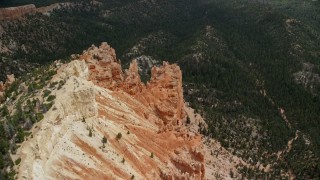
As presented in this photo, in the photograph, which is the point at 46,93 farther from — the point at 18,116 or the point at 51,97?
the point at 18,116

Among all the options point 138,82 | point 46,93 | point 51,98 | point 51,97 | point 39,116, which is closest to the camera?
point 39,116

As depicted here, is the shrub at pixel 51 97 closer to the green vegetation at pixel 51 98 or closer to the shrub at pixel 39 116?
the green vegetation at pixel 51 98

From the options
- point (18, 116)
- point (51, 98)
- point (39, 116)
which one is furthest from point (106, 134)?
point (18, 116)

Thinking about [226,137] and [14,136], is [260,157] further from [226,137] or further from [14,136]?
[14,136]

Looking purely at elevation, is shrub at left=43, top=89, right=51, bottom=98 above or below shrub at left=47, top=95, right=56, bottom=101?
below

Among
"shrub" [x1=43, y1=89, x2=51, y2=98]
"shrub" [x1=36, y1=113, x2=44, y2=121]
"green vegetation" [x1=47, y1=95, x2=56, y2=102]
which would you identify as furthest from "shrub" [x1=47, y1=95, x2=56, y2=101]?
"shrub" [x1=36, y1=113, x2=44, y2=121]

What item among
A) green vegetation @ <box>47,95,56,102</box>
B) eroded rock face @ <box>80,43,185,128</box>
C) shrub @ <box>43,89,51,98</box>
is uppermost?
green vegetation @ <box>47,95,56,102</box>

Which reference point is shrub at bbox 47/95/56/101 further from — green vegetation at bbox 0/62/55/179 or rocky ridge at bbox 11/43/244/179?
green vegetation at bbox 0/62/55/179

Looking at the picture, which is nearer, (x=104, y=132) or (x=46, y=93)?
(x=104, y=132)

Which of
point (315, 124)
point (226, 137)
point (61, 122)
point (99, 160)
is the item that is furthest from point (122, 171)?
point (315, 124)
